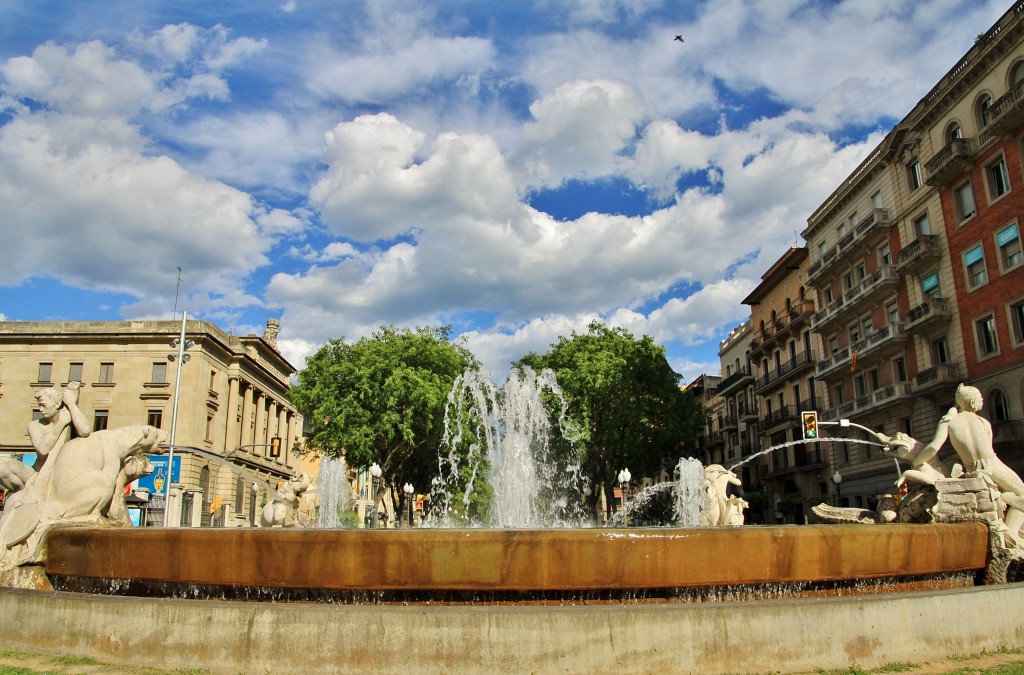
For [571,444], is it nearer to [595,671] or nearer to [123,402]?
[123,402]

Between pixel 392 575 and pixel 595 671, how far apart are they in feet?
5.60

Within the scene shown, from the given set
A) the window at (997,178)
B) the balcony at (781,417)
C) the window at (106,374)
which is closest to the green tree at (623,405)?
the balcony at (781,417)

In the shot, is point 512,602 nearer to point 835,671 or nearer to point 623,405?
point 835,671

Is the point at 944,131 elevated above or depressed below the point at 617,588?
above

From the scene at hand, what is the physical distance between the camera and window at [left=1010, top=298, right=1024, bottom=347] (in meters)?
25.2

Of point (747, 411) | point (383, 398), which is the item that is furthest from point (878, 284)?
point (383, 398)

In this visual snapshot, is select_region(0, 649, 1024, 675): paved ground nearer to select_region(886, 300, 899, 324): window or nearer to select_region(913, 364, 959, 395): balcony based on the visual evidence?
select_region(913, 364, 959, 395): balcony

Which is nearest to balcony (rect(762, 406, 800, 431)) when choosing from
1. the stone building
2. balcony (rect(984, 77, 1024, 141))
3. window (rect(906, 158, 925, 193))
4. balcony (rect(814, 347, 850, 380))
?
balcony (rect(814, 347, 850, 380))

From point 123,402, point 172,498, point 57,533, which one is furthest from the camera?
point 123,402

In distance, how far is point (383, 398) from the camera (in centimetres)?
3478

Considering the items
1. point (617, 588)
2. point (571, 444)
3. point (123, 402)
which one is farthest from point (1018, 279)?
point (123, 402)

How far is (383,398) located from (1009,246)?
26.0 meters

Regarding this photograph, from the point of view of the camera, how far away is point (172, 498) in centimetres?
3700

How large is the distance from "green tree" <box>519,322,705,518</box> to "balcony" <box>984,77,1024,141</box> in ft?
60.4
